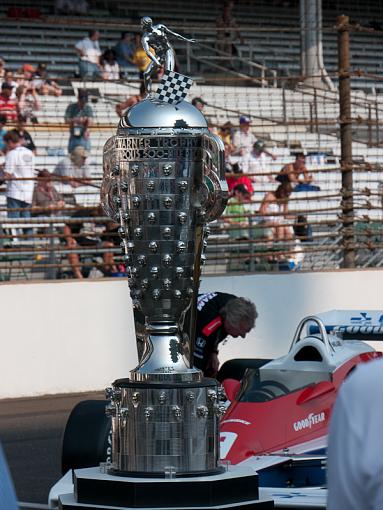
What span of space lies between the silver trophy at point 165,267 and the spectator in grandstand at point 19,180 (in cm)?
470

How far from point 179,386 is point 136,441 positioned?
0.93 feet

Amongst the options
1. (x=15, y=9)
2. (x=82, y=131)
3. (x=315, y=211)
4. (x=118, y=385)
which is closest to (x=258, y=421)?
(x=118, y=385)

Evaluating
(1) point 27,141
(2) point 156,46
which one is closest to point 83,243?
(1) point 27,141

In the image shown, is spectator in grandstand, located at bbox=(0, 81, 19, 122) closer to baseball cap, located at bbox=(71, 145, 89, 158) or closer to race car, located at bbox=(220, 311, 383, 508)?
baseball cap, located at bbox=(71, 145, 89, 158)

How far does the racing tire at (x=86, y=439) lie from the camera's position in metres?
5.69

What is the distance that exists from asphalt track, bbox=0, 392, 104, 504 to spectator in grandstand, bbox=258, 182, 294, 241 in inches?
88.7

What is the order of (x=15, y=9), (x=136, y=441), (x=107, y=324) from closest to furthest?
(x=136, y=441)
(x=107, y=324)
(x=15, y=9)

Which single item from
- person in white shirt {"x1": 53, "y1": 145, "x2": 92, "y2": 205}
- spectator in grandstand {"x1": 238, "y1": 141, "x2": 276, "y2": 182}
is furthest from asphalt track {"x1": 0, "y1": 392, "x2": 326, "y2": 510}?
spectator in grandstand {"x1": 238, "y1": 141, "x2": 276, "y2": 182}

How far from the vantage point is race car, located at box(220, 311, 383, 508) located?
546 cm

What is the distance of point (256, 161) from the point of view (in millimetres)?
11398

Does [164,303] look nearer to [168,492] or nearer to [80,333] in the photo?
[168,492]

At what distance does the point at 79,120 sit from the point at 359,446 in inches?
374

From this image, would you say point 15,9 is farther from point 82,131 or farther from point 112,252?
point 112,252

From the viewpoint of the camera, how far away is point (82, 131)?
36.4ft
